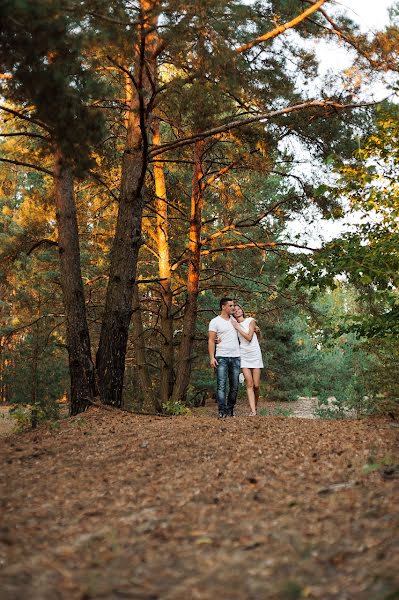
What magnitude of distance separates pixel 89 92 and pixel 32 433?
3867 mm

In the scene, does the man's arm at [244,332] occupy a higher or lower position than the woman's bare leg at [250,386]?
higher

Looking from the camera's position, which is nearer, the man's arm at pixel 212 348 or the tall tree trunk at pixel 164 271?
the man's arm at pixel 212 348

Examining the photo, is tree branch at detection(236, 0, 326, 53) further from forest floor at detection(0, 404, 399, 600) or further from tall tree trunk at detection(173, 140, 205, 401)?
forest floor at detection(0, 404, 399, 600)

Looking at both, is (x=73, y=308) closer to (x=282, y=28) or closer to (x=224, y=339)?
(x=224, y=339)

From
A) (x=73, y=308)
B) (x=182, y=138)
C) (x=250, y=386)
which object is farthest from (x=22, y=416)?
(x=182, y=138)

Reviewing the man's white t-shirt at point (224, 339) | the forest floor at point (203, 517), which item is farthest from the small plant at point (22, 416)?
the man's white t-shirt at point (224, 339)

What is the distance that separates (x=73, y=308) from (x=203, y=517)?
551 cm

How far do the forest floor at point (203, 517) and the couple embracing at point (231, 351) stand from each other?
230 cm

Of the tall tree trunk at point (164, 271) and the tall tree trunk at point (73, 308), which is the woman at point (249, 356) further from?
the tall tree trunk at point (164, 271)

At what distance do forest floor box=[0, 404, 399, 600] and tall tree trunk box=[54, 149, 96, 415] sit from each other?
2270 millimetres

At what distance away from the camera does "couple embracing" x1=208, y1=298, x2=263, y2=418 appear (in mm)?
8359

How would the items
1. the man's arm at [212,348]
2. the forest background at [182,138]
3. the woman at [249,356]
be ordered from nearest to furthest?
the forest background at [182,138] → the man's arm at [212,348] → the woman at [249,356]

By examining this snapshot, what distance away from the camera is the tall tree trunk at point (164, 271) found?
12.6m

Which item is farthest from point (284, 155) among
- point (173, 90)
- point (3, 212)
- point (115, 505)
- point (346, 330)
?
point (3, 212)
